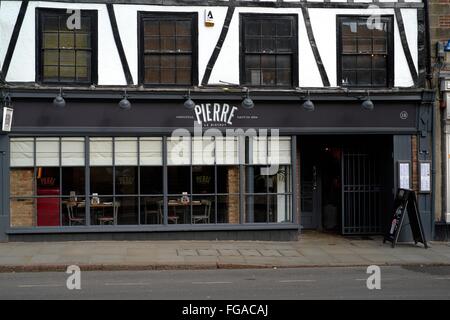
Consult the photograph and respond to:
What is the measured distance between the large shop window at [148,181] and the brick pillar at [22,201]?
0.08ft

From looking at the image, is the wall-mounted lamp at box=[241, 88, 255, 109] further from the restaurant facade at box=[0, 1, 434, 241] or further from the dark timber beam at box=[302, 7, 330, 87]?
the dark timber beam at box=[302, 7, 330, 87]

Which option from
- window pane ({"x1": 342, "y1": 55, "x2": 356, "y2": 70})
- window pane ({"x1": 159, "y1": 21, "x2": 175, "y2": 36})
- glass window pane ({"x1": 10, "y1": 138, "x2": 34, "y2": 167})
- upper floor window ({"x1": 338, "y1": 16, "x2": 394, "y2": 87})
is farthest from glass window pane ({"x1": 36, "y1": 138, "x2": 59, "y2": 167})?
window pane ({"x1": 342, "y1": 55, "x2": 356, "y2": 70})

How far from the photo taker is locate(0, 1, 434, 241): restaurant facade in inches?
602

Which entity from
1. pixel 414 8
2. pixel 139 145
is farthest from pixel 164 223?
pixel 414 8

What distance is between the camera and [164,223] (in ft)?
51.6

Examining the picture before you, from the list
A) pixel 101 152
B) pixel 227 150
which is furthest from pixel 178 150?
pixel 101 152

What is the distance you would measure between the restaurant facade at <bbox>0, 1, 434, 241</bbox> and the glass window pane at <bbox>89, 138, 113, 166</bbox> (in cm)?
3

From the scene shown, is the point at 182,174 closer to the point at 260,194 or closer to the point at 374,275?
the point at 260,194

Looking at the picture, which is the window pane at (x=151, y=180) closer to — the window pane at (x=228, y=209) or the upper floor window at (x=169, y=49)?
the window pane at (x=228, y=209)

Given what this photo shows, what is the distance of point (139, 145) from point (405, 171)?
6.76 metres

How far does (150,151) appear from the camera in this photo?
618 inches

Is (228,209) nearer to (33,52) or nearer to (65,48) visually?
(65,48)

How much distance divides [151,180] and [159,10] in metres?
4.18

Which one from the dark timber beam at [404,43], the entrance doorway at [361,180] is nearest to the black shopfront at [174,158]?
the entrance doorway at [361,180]
